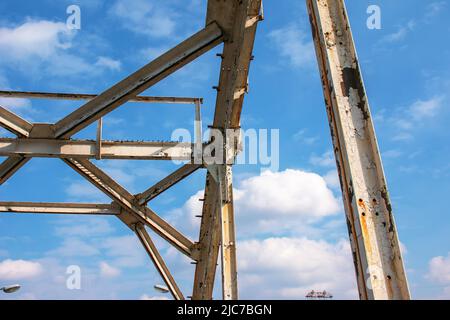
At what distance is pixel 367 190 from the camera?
3.77m

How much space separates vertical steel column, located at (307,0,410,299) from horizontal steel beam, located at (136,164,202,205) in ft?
20.0

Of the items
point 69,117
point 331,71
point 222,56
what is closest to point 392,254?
point 331,71

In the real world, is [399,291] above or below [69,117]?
below

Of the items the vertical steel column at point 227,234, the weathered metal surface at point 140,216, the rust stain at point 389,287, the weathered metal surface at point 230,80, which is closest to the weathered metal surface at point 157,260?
the weathered metal surface at point 140,216

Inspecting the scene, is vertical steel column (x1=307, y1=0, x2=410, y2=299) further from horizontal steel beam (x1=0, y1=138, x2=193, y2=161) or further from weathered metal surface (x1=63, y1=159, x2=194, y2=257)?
weathered metal surface (x1=63, y1=159, x2=194, y2=257)

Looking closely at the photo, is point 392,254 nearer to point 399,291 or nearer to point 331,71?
point 399,291

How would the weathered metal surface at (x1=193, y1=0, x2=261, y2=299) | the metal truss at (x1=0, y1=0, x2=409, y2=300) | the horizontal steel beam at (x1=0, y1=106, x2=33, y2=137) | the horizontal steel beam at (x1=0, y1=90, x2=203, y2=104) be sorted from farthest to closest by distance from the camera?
the horizontal steel beam at (x1=0, y1=90, x2=203, y2=104)
the horizontal steel beam at (x1=0, y1=106, x2=33, y2=137)
the weathered metal surface at (x1=193, y1=0, x2=261, y2=299)
the metal truss at (x1=0, y1=0, x2=409, y2=300)

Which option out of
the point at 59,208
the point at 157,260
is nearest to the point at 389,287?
the point at 157,260

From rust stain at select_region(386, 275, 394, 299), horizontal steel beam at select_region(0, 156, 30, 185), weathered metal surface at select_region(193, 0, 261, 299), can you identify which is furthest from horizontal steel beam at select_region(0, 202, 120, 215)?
rust stain at select_region(386, 275, 394, 299)

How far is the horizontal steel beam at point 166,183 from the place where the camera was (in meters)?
10.7

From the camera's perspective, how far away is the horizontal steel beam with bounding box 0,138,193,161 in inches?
352
